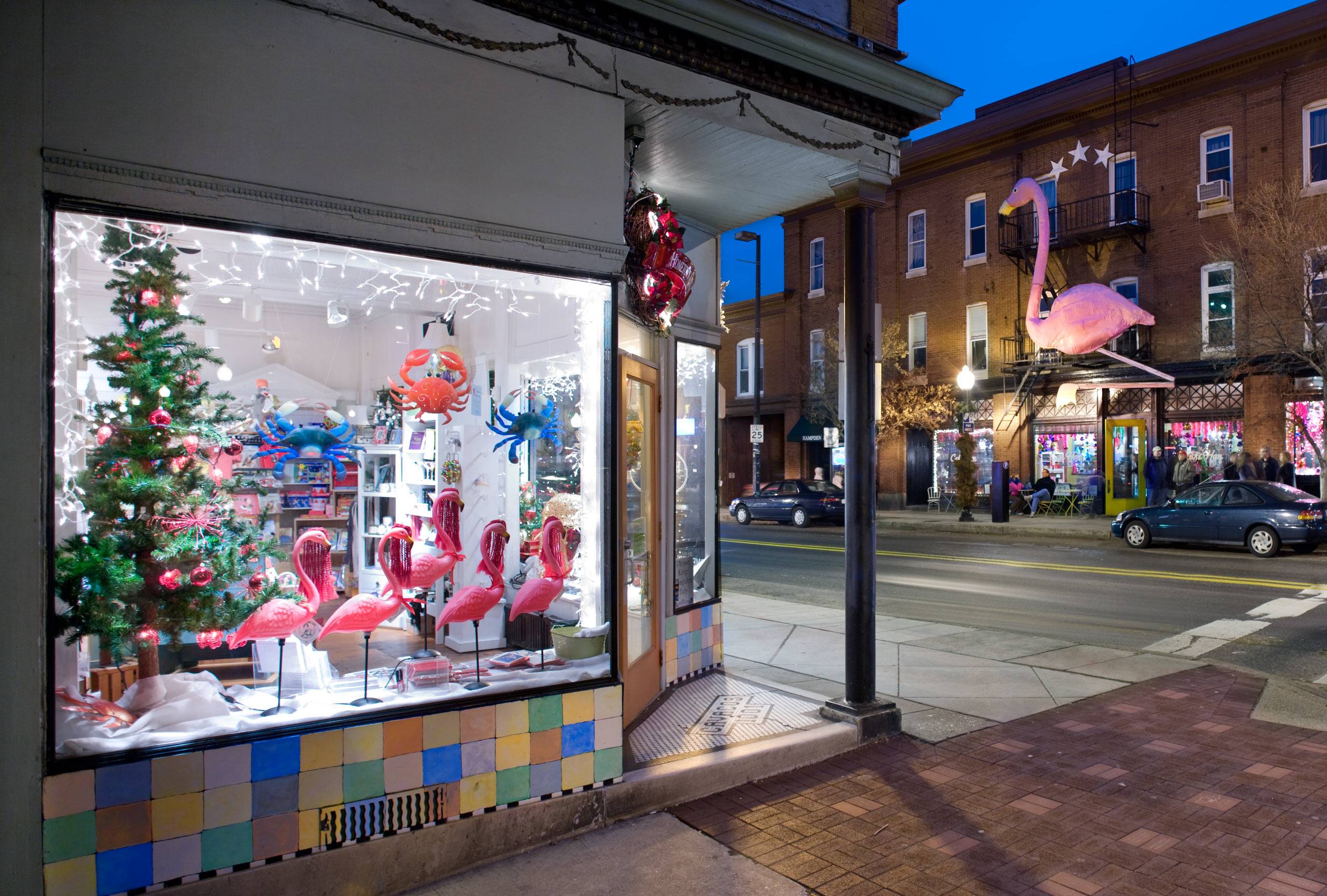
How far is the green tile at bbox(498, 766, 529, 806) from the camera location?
4469 mm

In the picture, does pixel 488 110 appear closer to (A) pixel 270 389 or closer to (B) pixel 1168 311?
(A) pixel 270 389

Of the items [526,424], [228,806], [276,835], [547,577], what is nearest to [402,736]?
[276,835]

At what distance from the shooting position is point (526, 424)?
5551mm

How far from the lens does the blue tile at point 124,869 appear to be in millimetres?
3465

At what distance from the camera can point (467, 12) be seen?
4.38 meters

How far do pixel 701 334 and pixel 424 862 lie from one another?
484 cm

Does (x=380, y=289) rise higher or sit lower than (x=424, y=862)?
A: higher

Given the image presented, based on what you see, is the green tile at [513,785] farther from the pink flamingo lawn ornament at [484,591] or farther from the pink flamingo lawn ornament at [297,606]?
the pink flamingo lawn ornament at [297,606]

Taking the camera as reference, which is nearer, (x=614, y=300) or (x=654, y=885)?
(x=654, y=885)

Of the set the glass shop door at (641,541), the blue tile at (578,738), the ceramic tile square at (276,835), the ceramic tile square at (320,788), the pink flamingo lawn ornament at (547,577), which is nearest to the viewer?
the ceramic tile square at (276,835)

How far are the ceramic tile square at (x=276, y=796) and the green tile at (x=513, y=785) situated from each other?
39.2 inches

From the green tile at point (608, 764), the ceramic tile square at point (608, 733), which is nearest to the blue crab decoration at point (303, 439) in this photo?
the ceramic tile square at point (608, 733)

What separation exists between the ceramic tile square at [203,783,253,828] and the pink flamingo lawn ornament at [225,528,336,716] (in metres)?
0.35

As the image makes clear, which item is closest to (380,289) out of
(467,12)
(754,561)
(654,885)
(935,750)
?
(467,12)
